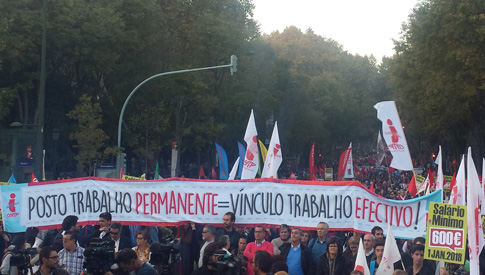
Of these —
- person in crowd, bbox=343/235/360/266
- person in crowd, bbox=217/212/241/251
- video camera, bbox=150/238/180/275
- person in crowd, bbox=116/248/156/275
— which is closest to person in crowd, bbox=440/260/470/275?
person in crowd, bbox=343/235/360/266

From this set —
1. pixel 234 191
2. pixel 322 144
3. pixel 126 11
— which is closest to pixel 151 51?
pixel 126 11

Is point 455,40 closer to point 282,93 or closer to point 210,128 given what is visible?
point 210,128

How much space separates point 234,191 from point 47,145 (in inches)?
1149

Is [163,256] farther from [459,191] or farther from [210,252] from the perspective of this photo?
[459,191]

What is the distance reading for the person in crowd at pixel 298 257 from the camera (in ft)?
31.7

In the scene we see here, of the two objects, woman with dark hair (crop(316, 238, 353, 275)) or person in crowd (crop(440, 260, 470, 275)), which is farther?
person in crowd (crop(440, 260, 470, 275))

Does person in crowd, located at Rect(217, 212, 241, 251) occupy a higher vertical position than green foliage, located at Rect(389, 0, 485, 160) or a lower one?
lower

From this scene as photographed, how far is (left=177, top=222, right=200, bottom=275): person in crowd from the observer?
1055cm

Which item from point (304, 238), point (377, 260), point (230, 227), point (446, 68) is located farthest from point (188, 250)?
point (446, 68)

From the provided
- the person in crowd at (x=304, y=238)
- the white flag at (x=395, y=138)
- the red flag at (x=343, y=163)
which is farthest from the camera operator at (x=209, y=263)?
the red flag at (x=343, y=163)

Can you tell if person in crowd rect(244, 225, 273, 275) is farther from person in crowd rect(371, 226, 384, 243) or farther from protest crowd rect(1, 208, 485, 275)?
person in crowd rect(371, 226, 384, 243)

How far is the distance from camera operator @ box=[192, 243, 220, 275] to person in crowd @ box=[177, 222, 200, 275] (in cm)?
233

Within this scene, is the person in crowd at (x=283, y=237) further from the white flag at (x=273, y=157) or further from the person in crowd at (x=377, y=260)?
the white flag at (x=273, y=157)

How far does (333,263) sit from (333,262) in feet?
0.04
